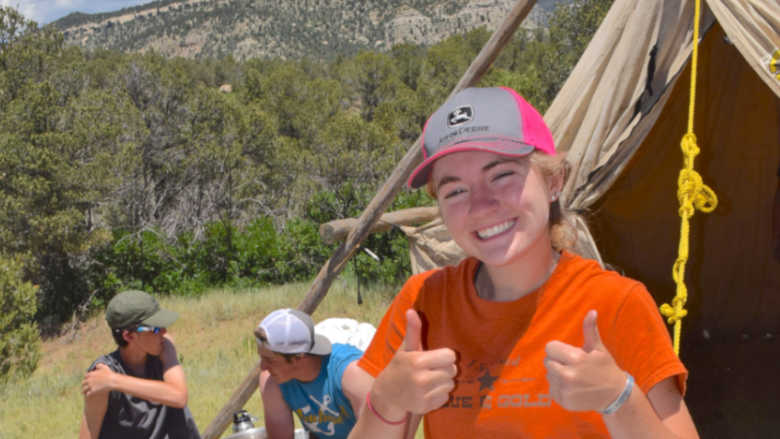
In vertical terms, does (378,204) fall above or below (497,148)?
below

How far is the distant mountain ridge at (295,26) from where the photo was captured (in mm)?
70125

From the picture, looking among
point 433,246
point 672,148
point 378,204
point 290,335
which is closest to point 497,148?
point 290,335

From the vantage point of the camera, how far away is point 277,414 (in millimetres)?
3020

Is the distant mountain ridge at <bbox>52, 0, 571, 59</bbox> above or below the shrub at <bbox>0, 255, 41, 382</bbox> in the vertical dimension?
above

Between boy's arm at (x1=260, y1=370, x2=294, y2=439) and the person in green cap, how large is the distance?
392 millimetres

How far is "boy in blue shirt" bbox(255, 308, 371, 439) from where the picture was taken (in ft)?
9.18

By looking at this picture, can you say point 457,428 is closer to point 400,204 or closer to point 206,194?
point 400,204

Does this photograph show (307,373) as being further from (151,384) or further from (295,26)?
(295,26)

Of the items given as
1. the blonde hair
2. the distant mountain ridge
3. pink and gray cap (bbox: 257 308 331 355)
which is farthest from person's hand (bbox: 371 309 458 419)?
the distant mountain ridge

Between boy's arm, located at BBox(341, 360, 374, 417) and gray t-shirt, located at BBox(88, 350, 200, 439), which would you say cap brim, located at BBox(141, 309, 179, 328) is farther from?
boy's arm, located at BBox(341, 360, 374, 417)

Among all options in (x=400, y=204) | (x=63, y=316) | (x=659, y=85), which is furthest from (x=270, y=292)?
(x=659, y=85)

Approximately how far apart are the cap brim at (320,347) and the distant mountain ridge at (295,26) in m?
65.4

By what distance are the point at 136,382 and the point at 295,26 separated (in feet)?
240

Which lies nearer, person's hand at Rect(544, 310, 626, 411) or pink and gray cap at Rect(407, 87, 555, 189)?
person's hand at Rect(544, 310, 626, 411)
